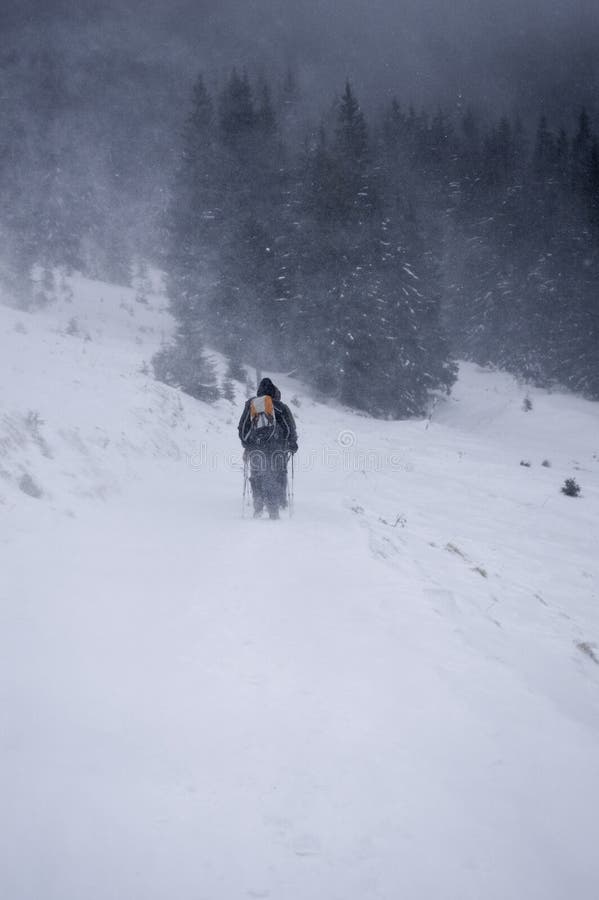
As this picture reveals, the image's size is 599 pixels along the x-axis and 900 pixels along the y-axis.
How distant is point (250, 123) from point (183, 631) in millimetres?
35461

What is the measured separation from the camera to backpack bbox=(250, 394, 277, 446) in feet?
24.2

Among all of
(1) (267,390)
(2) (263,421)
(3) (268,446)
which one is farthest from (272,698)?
(1) (267,390)

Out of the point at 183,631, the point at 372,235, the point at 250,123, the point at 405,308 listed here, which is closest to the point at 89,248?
the point at 250,123

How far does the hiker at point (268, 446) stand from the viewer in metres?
7.22

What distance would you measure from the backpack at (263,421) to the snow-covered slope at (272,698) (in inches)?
45.1

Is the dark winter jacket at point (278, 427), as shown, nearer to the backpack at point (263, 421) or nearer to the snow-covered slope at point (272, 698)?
the backpack at point (263, 421)

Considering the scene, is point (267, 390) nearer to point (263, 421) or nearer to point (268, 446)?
point (263, 421)

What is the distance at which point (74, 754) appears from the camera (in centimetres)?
220

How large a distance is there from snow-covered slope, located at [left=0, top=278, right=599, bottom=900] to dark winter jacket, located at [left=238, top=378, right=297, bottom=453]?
1078 mm

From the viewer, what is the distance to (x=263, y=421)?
7.36 meters

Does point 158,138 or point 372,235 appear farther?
Answer: point 158,138

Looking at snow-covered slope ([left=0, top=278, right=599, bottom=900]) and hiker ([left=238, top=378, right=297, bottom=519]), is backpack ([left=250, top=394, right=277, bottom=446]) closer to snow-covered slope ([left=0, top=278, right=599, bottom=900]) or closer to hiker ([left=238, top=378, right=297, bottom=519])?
hiker ([left=238, top=378, right=297, bottom=519])

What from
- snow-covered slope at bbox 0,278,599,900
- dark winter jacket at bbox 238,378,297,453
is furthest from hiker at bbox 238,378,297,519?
snow-covered slope at bbox 0,278,599,900

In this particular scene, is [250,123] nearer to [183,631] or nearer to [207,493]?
[207,493]
